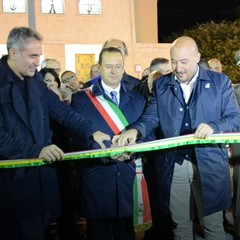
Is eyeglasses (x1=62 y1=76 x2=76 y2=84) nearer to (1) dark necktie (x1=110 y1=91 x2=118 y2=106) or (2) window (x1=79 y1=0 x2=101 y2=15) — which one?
(1) dark necktie (x1=110 y1=91 x2=118 y2=106)

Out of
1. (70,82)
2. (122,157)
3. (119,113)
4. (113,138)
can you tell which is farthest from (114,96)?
(70,82)

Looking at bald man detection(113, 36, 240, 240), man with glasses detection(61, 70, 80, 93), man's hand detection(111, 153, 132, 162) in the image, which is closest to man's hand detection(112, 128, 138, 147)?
bald man detection(113, 36, 240, 240)

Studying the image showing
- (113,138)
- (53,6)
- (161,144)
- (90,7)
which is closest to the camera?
(161,144)

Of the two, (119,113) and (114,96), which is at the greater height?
(114,96)

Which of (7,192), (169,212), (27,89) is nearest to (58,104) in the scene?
(27,89)

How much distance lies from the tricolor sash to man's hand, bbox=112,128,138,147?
0.20 m

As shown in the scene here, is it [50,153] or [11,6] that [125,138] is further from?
[11,6]

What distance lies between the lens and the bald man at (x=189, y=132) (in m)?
4.10

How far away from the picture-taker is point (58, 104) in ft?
13.8

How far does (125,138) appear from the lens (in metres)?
4.01

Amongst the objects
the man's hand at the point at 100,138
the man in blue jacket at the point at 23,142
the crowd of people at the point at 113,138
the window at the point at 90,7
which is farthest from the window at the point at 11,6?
the man's hand at the point at 100,138

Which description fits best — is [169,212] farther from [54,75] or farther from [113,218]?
[54,75]

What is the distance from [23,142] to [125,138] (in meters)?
0.88

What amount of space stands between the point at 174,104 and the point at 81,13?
14146 millimetres
